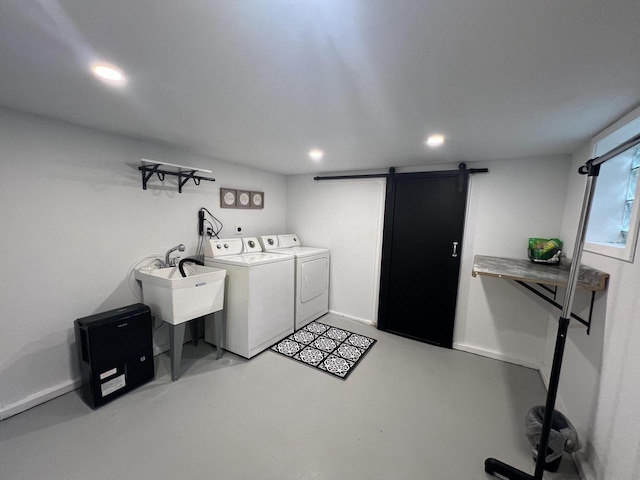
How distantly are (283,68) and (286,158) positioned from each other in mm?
1718

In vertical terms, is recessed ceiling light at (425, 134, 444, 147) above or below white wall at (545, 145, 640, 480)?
above

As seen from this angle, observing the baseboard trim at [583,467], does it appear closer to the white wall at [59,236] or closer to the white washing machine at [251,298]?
the white washing machine at [251,298]

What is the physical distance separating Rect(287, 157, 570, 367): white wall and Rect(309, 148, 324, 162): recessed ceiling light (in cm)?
78

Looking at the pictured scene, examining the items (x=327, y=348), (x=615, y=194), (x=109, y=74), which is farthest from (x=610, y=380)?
(x=109, y=74)

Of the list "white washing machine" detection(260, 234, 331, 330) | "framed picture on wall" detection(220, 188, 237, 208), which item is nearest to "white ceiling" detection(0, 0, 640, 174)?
"framed picture on wall" detection(220, 188, 237, 208)

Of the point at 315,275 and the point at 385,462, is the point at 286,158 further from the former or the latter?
the point at 385,462

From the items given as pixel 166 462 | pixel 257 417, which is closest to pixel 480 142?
pixel 257 417

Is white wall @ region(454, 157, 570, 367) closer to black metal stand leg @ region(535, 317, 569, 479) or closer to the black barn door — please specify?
the black barn door

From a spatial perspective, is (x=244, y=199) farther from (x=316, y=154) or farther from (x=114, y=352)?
(x=114, y=352)

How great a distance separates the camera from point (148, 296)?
2.24 m

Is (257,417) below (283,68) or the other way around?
below

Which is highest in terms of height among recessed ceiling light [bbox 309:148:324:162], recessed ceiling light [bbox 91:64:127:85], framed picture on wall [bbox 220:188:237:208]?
recessed ceiling light [bbox 309:148:324:162]

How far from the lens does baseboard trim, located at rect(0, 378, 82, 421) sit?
1728mm

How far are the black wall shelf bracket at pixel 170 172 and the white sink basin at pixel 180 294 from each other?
2.90 ft
